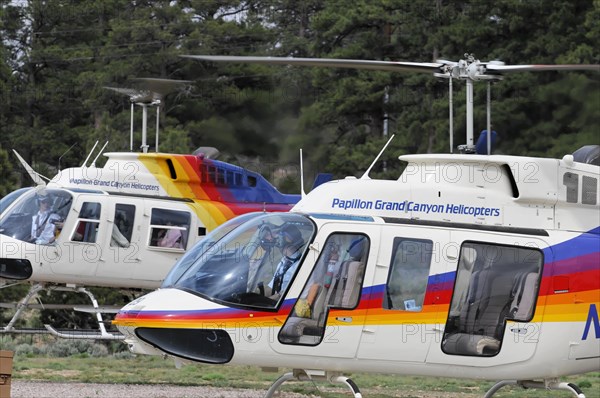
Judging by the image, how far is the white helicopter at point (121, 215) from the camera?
659 inches

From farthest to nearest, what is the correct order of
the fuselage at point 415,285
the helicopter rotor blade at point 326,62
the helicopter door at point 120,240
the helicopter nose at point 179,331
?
1. the helicopter door at point 120,240
2. the helicopter rotor blade at point 326,62
3. the fuselage at point 415,285
4. the helicopter nose at point 179,331

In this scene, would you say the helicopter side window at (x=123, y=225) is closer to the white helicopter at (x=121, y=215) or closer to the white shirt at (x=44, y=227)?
the white helicopter at (x=121, y=215)

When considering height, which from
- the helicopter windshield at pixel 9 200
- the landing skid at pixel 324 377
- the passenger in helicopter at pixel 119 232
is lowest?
the landing skid at pixel 324 377

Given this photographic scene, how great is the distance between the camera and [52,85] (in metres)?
28.8

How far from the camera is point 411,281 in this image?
33.2 feet

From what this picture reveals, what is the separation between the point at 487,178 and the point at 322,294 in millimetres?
2107

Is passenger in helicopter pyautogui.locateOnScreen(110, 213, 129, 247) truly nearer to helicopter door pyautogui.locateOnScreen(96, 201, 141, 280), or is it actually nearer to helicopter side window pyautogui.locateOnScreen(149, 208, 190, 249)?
helicopter door pyautogui.locateOnScreen(96, 201, 141, 280)

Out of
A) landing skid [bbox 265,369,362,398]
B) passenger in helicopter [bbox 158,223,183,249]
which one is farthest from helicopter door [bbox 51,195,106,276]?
landing skid [bbox 265,369,362,398]

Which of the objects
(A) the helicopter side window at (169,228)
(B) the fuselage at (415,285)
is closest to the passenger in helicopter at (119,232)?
(A) the helicopter side window at (169,228)

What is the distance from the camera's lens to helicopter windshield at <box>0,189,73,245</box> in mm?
16734

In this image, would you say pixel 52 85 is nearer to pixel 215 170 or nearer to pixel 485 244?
pixel 215 170

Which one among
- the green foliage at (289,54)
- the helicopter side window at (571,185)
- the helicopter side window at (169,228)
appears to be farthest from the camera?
the green foliage at (289,54)

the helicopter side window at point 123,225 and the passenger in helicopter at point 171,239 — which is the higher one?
the helicopter side window at point 123,225

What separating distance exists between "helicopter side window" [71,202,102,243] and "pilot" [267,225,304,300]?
24.5ft
